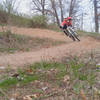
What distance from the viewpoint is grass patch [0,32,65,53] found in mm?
6222

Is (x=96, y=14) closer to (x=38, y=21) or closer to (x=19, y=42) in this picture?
(x=38, y=21)

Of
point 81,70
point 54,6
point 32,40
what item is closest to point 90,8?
point 54,6

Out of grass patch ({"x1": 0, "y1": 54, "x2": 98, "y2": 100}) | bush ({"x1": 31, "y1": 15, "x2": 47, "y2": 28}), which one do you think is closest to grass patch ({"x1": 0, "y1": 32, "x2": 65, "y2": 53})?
grass patch ({"x1": 0, "y1": 54, "x2": 98, "y2": 100})

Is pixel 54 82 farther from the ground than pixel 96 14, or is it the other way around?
pixel 96 14

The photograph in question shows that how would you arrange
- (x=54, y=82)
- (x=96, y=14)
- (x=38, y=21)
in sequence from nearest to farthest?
(x=54, y=82) → (x=38, y=21) → (x=96, y=14)

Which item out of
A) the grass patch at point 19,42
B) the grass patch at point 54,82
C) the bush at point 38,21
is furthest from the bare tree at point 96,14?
the grass patch at point 54,82

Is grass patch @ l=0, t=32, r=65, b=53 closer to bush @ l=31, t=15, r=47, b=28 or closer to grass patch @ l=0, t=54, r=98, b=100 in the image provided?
grass patch @ l=0, t=54, r=98, b=100

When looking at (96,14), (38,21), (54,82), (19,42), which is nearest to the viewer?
(54,82)

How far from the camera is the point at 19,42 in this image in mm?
7469

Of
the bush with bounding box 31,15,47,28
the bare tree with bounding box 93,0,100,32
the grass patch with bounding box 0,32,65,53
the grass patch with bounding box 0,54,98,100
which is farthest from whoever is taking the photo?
the bare tree with bounding box 93,0,100,32

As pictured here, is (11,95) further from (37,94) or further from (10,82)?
(10,82)

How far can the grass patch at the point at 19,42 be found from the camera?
6222mm

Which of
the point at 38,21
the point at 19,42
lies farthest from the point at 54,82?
the point at 38,21

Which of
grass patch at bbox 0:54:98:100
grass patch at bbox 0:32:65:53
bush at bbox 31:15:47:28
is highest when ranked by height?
bush at bbox 31:15:47:28
